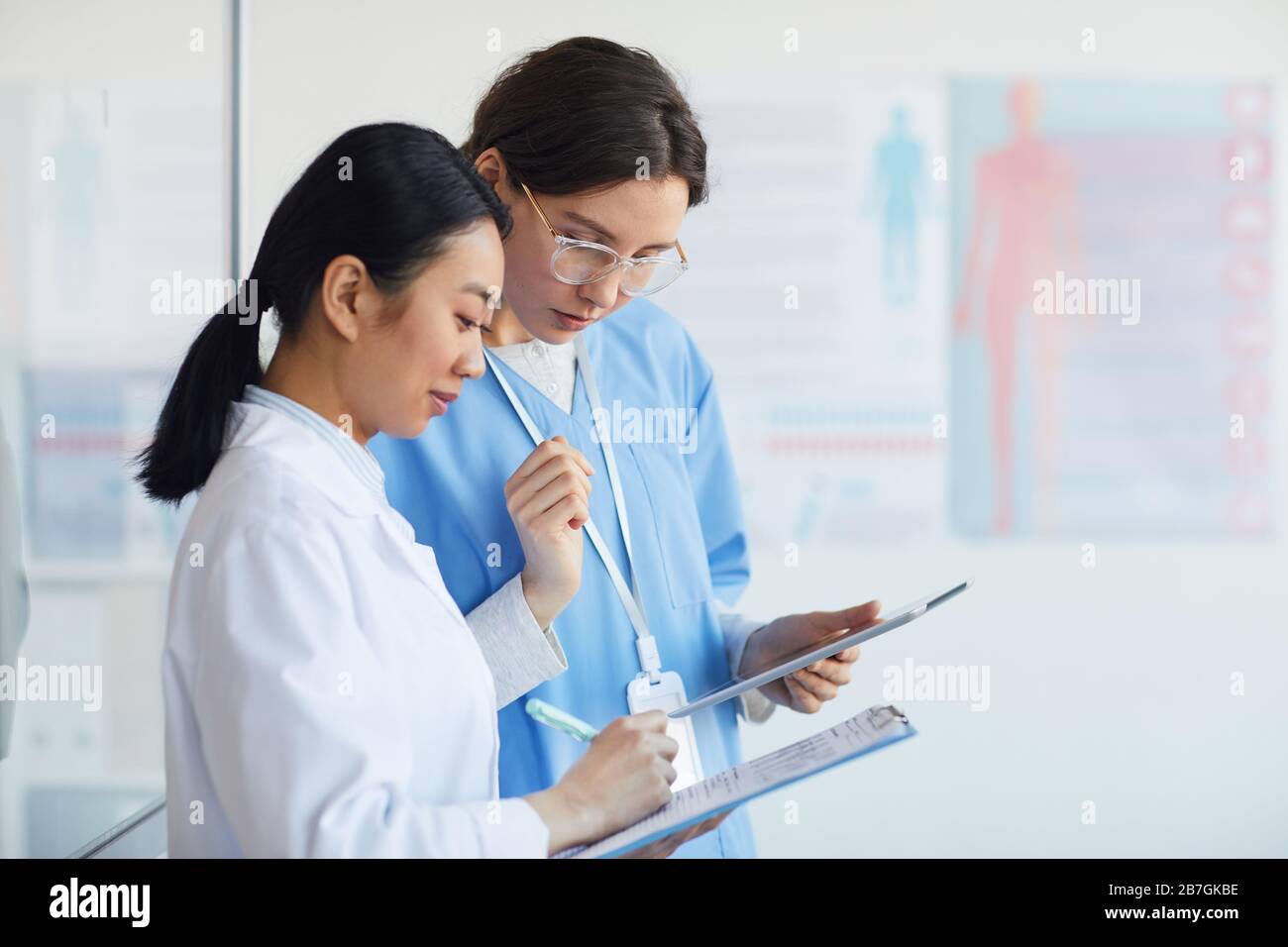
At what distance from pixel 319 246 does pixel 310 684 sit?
382 mm

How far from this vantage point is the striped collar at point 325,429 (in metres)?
0.91

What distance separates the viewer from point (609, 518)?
4.46 ft

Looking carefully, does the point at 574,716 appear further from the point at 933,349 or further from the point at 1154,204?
the point at 1154,204

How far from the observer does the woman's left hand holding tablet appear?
1.12 m

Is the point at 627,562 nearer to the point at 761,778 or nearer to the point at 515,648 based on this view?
the point at 515,648

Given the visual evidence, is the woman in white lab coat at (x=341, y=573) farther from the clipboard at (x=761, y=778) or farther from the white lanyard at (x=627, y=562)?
the white lanyard at (x=627, y=562)

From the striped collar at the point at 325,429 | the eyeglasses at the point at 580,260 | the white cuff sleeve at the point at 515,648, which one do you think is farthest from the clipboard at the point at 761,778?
the eyeglasses at the point at 580,260

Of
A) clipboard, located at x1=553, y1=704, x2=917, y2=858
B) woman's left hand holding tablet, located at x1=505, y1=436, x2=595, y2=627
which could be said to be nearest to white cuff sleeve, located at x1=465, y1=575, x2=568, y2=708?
woman's left hand holding tablet, located at x1=505, y1=436, x2=595, y2=627

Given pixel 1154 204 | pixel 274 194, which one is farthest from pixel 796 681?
pixel 1154 204

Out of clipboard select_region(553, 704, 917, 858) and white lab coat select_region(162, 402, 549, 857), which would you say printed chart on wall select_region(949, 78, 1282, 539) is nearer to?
clipboard select_region(553, 704, 917, 858)

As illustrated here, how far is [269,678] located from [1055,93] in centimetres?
256

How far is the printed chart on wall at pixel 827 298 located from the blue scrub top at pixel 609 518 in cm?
111

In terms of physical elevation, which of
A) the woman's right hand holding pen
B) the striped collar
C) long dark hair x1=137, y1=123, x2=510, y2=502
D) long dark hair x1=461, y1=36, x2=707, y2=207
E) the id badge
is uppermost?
long dark hair x1=461, y1=36, x2=707, y2=207

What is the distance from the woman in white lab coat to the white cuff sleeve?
5.7 inches
